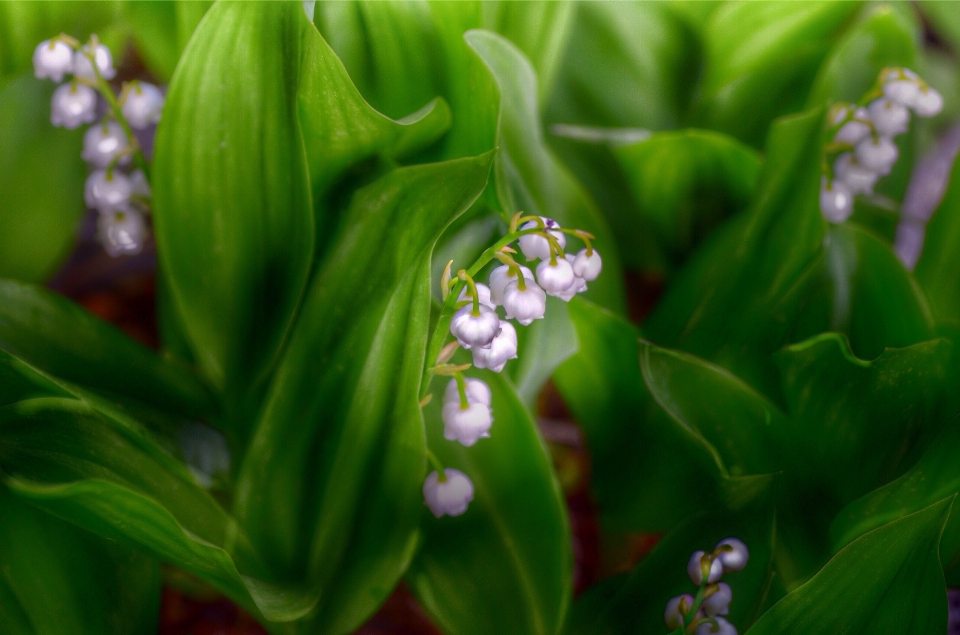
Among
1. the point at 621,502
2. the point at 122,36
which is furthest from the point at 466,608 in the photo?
the point at 122,36

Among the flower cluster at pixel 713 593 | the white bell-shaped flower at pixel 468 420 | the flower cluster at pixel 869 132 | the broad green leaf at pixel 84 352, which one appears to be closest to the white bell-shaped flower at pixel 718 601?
the flower cluster at pixel 713 593

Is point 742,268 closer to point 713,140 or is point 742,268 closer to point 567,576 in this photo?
point 713,140

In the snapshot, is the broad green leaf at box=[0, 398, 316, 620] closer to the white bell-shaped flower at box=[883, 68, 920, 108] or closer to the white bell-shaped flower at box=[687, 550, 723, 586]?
the white bell-shaped flower at box=[687, 550, 723, 586]

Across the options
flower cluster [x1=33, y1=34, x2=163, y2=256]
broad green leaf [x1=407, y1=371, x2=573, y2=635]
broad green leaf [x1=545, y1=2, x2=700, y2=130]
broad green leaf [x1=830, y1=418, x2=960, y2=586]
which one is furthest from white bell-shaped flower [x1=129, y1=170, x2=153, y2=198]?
broad green leaf [x1=830, y1=418, x2=960, y2=586]

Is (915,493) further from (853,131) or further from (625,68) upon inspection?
(625,68)

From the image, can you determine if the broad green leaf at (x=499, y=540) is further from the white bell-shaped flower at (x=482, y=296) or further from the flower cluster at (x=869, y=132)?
the flower cluster at (x=869, y=132)

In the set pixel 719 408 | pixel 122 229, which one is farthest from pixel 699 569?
pixel 122 229
